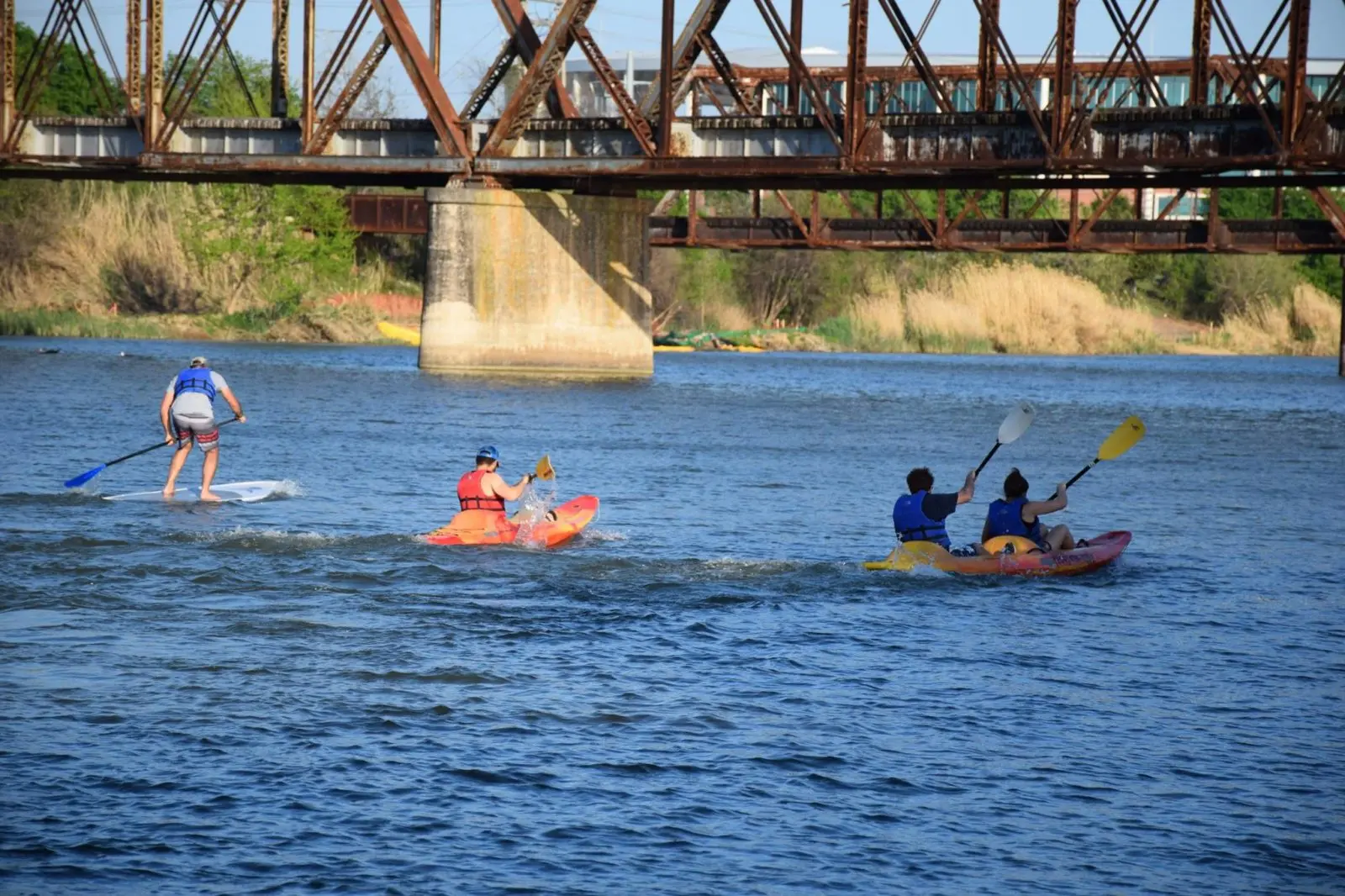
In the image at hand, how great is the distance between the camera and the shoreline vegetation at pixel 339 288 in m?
76.8

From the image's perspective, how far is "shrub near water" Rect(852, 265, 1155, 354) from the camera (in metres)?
78.2

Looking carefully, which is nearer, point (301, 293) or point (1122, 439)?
point (1122, 439)

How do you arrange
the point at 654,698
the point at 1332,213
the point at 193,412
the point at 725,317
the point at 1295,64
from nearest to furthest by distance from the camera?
the point at 654,698
the point at 193,412
the point at 1295,64
the point at 1332,213
the point at 725,317

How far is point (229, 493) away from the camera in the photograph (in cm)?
2258

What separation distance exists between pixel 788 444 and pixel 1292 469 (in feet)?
27.6

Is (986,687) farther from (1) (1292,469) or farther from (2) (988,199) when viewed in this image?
(2) (988,199)

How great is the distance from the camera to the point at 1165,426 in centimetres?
3944

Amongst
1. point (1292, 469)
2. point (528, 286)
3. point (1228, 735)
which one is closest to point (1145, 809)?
point (1228, 735)

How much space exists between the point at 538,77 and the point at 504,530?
28.6m

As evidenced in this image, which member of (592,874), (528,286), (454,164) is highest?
(454,164)

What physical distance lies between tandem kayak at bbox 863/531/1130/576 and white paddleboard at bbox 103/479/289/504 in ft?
27.0

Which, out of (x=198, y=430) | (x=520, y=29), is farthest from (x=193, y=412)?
(x=520, y=29)

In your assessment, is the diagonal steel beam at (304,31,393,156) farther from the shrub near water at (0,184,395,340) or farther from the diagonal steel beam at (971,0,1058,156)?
the shrub near water at (0,184,395,340)

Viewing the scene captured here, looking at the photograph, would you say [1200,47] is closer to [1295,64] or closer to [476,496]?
[1295,64]
